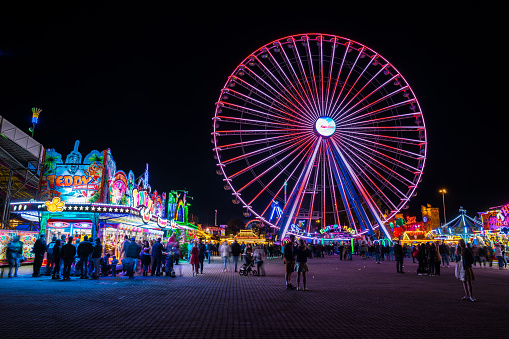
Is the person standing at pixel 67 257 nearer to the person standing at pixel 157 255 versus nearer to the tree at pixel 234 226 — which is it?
the person standing at pixel 157 255

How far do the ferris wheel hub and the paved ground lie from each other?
19.9 m

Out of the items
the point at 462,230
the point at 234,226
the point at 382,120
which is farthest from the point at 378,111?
the point at 234,226

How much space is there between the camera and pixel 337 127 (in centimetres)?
3066

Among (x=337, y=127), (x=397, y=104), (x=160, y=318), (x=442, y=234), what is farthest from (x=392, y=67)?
(x=160, y=318)

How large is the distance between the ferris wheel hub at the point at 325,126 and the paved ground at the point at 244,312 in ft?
65.3

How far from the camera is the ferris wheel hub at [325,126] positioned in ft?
98.3

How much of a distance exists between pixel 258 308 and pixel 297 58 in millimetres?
25581

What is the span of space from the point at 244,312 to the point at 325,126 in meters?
24.3

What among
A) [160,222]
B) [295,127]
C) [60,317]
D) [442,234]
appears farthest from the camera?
[442,234]

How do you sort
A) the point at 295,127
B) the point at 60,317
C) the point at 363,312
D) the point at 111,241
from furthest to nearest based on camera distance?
the point at 295,127, the point at 111,241, the point at 363,312, the point at 60,317

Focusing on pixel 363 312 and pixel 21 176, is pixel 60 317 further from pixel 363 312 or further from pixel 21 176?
pixel 21 176

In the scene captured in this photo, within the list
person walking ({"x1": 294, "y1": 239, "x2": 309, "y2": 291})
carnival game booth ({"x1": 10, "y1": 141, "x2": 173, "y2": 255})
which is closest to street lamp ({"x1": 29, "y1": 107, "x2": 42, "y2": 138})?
carnival game booth ({"x1": 10, "y1": 141, "x2": 173, "y2": 255})

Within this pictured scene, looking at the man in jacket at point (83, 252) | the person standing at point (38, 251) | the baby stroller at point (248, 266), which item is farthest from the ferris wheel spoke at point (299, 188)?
the person standing at point (38, 251)

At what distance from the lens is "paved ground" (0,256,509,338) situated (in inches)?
229
